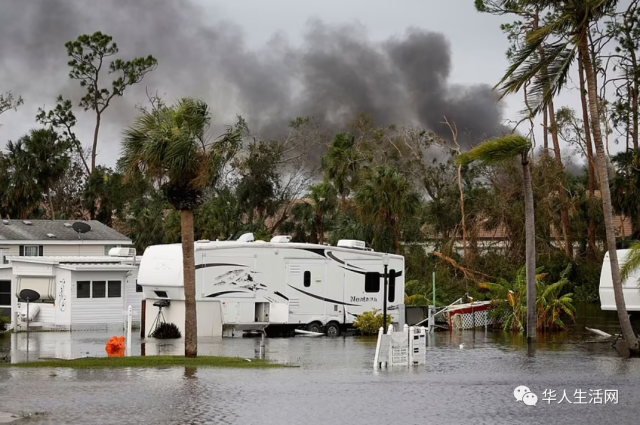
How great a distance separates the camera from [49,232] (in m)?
52.1

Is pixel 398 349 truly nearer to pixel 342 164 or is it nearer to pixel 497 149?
pixel 497 149

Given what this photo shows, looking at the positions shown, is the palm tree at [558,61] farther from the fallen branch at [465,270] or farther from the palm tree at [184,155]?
the fallen branch at [465,270]

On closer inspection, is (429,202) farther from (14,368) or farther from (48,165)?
(14,368)

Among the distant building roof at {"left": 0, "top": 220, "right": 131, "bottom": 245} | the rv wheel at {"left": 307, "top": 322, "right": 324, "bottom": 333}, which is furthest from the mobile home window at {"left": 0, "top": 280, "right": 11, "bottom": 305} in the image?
the rv wheel at {"left": 307, "top": 322, "right": 324, "bottom": 333}

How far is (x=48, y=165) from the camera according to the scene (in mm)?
73250

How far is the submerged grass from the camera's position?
22891 millimetres

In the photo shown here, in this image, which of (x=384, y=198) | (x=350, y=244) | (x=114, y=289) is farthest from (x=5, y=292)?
(x=384, y=198)

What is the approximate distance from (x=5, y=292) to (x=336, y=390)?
28286 mm

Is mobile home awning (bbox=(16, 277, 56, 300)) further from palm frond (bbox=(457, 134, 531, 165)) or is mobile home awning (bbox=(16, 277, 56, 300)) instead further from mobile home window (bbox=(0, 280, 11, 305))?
palm frond (bbox=(457, 134, 531, 165))

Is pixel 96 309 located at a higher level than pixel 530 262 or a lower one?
lower

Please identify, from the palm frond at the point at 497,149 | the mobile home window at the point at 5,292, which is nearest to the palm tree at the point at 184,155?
the palm frond at the point at 497,149

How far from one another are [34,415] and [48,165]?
60928 millimetres

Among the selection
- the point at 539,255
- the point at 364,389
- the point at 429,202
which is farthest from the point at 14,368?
the point at 429,202

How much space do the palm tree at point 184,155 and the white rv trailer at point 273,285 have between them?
9900 millimetres
